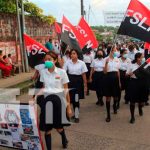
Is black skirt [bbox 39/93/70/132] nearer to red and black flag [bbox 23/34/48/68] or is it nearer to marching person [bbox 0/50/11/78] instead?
red and black flag [bbox 23/34/48/68]

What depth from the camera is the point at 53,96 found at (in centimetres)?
536

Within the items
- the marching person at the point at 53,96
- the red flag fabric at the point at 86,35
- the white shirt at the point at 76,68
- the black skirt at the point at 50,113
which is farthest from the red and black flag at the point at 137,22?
the red flag fabric at the point at 86,35

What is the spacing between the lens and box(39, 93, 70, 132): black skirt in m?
5.24

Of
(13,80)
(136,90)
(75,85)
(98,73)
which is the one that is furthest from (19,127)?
(13,80)

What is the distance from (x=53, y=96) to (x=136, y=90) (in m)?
2.52

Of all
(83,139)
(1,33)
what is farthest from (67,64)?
(1,33)

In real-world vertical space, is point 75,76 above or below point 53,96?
above

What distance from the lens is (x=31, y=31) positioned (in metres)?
18.7

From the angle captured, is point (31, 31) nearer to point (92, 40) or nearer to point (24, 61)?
point (24, 61)

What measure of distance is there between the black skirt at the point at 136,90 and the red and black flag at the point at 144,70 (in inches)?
9.3

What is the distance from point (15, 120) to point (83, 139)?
1.70 metres

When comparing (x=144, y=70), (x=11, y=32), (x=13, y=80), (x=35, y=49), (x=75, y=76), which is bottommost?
(x=13, y=80)

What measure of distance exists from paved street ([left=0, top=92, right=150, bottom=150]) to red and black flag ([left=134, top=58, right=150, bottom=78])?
3.52 feet

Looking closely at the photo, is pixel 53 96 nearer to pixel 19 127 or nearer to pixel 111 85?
pixel 19 127
